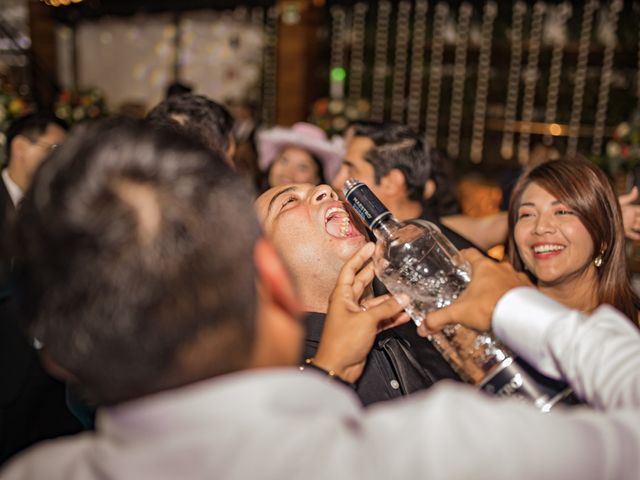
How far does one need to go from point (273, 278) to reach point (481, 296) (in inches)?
16.5

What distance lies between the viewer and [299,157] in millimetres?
3398

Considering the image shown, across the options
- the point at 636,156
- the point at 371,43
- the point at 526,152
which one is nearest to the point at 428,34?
the point at 371,43

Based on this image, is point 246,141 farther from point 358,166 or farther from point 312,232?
point 312,232

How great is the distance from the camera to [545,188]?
1877 mm

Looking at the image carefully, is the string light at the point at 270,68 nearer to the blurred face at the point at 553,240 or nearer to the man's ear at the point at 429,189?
the man's ear at the point at 429,189

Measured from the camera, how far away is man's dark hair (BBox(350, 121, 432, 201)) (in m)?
2.86

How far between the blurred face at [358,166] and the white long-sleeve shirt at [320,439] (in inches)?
87.8

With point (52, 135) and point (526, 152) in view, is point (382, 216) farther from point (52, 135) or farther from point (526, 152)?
point (526, 152)

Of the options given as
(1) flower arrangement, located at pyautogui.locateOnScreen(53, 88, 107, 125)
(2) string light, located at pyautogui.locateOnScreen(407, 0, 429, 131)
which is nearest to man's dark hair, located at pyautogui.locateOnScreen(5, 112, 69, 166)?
(1) flower arrangement, located at pyautogui.locateOnScreen(53, 88, 107, 125)

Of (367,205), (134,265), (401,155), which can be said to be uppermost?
(134,265)

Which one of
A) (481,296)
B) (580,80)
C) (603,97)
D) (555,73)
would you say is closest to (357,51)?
(555,73)

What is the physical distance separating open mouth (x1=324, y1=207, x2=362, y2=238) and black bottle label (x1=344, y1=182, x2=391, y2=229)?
262 mm

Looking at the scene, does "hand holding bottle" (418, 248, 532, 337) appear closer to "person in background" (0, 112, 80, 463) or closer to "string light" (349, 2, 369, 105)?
"person in background" (0, 112, 80, 463)

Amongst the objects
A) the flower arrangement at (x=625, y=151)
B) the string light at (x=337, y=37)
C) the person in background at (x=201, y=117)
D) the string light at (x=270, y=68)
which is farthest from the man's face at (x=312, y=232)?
the string light at (x=270, y=68)
